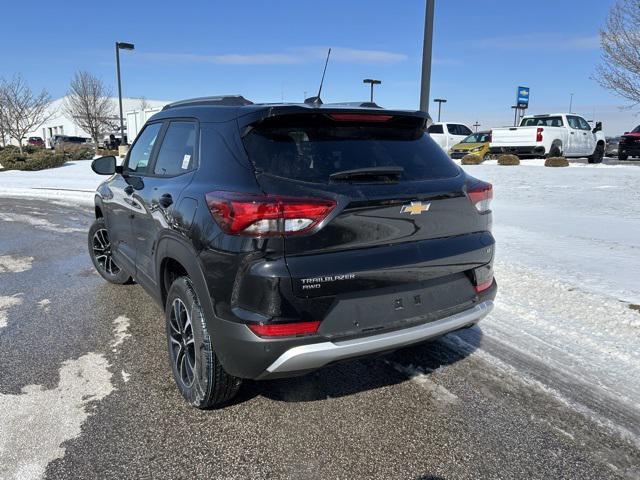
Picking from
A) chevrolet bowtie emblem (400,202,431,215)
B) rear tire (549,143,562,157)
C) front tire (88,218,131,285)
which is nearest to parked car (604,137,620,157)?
rear tire (549,143,562,157)

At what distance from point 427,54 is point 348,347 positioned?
7382mm

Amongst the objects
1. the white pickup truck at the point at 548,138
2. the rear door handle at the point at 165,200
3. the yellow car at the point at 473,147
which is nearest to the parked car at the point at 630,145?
the white pickup truck at the point at 548,138

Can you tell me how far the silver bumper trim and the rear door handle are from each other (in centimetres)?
127

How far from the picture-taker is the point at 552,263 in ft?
19.2

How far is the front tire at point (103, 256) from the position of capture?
18.0 feet

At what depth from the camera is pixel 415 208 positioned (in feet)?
8.78

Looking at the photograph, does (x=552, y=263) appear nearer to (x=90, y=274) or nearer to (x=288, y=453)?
(x=288, y=453)

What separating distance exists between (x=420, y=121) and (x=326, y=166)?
88 cm

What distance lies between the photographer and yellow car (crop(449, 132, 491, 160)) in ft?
68.3

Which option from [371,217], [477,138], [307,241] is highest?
[477,138]

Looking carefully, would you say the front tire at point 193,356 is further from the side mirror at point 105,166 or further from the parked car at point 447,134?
the parked car at point 447,134

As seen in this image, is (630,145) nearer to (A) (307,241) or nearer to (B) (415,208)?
(B) (415,208)

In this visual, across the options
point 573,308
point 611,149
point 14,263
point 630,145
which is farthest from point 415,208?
→ point 611,149

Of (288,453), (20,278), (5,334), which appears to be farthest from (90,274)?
(288,453)
